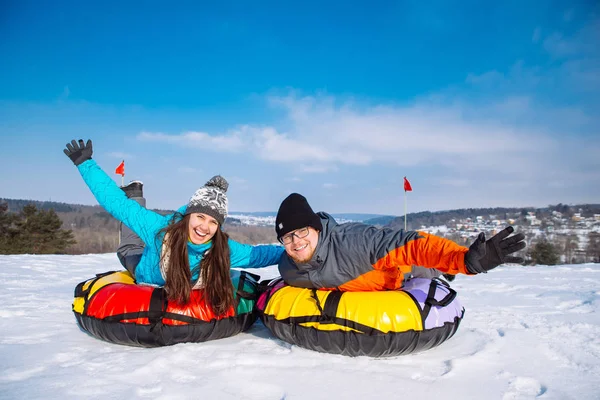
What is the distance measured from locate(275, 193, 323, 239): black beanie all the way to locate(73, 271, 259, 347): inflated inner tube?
822 millimetres

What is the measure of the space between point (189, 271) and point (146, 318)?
45 cm

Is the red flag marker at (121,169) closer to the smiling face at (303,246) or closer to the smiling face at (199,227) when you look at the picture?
the smiling face at (199,227)

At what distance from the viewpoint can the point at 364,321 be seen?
2.63 meters

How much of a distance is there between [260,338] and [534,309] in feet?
10.2

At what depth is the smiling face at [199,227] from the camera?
10.1ft

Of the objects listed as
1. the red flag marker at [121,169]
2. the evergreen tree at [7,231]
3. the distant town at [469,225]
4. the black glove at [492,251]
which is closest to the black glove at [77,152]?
the black glove at [492,251]

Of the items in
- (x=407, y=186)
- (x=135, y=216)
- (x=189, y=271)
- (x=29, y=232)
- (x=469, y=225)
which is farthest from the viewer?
(x=469, y=225)

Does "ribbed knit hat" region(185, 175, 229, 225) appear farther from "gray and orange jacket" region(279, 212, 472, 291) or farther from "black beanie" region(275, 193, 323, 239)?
"gray and orange jacket" region(279, 212, 472, 291)

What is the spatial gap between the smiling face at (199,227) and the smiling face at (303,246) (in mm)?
683

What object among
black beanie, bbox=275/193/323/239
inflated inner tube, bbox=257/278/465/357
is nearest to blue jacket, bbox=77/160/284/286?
black beanie, bbox=275/193/323/239

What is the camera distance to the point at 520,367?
2500mm

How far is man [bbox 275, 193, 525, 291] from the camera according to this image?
2.71 meters

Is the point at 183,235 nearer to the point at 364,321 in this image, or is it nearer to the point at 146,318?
the point at 146,318

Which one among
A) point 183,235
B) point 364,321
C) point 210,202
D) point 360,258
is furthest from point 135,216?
point 364,321
